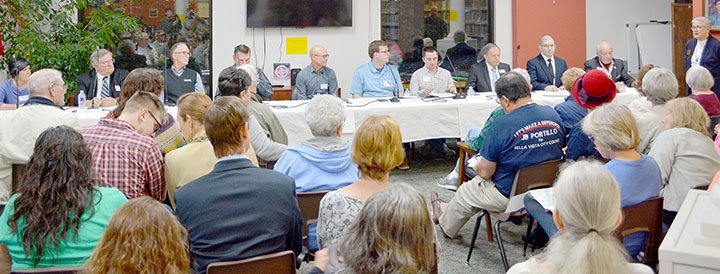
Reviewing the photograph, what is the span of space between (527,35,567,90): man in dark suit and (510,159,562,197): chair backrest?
4.58m

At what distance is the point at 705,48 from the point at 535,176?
6131 mm

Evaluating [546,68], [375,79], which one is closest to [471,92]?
[375,79]

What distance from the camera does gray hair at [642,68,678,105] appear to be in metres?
5.11

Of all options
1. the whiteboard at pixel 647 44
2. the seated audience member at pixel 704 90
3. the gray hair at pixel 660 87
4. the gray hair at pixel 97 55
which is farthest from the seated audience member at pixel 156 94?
the whiteboard at pixel 647 44

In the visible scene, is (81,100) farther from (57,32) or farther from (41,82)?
(41,82)

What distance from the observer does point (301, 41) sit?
9984mm

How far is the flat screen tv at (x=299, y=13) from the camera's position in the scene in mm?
9750

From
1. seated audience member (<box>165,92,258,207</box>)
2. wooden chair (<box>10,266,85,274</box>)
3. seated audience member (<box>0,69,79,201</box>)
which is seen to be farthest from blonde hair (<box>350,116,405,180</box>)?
seated audience member (<box>0,69,79,201</box>)

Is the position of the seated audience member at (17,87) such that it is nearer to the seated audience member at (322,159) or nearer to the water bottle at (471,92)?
the water bottle at (471,92)

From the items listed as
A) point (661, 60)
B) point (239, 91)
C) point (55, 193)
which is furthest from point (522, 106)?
point (661, 60)

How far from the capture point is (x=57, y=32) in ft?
28.6

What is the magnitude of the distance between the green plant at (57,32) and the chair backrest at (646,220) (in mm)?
6396

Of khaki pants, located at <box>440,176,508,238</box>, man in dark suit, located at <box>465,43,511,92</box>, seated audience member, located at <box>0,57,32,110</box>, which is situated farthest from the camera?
man in dark suit, located at <box>465,43,511,92</box>

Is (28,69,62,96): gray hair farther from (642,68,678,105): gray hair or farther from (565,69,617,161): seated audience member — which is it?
(642,68,678,105): gray hair
